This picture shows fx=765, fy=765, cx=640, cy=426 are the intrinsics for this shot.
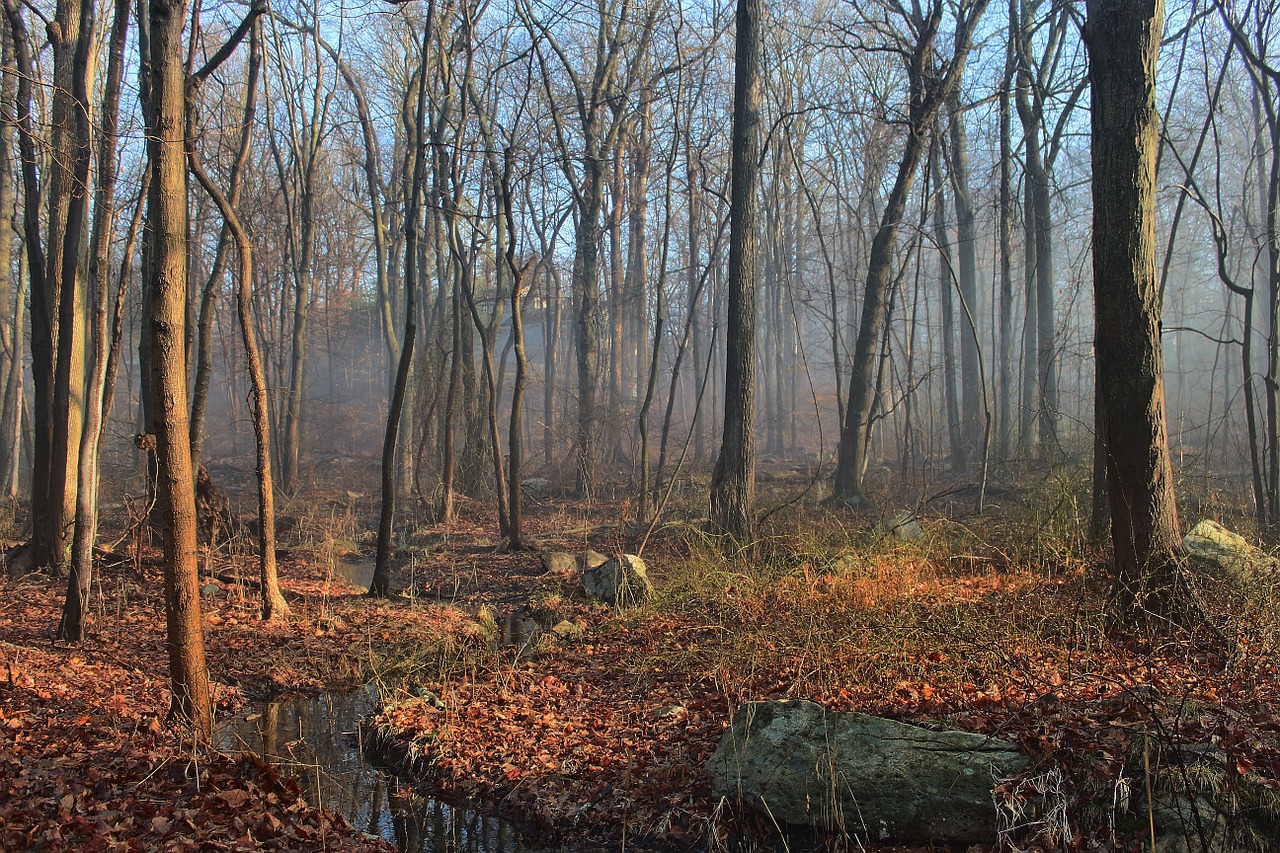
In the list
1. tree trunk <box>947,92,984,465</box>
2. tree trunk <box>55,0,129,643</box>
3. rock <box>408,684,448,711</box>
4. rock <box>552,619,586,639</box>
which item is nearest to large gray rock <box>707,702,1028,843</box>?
rock <box>408,684,448,711</box>

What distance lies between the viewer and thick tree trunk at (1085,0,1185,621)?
5.53 metres

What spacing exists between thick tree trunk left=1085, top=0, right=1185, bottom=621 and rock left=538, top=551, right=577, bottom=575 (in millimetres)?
6261

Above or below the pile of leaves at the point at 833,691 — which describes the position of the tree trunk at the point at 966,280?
above

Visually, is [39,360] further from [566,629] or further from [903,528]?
[903,528]

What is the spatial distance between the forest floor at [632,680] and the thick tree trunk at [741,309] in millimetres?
846

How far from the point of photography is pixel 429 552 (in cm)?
1152

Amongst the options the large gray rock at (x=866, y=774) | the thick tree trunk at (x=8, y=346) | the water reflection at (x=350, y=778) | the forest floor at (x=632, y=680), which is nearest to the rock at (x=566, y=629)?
the forest floor at (x=632, y=680)

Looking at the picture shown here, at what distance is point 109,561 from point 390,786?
577 cm

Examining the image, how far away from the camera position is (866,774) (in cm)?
412

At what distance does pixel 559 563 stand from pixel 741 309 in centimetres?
410

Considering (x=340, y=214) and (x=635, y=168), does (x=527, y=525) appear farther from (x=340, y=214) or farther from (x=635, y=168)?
(x=340, y=214)

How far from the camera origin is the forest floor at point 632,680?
389 centimetres

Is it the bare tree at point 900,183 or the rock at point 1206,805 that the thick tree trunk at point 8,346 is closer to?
the bare tree at point 900,183

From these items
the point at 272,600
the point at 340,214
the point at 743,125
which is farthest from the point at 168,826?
the point at 340,214
